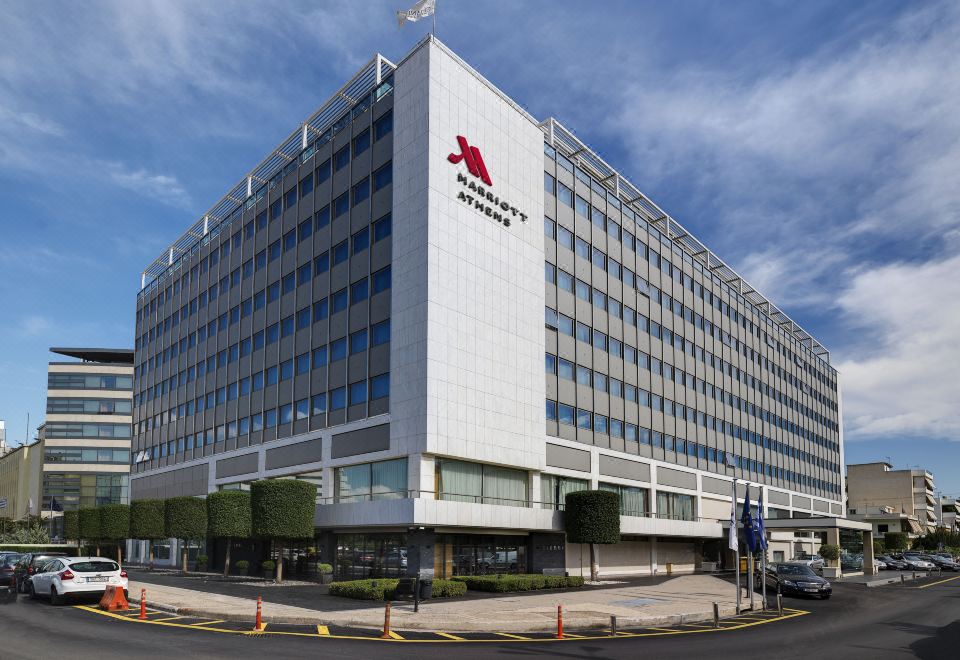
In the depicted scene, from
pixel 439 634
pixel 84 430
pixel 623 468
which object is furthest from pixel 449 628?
pixel 84 430

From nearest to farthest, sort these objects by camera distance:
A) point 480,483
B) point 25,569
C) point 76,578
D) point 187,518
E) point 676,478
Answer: point 76,578 → point 25,569 → point 480,483 → point 187,518 → point 676,478

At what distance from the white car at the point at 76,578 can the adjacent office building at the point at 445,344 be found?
1338 cm

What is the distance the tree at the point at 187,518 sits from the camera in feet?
174

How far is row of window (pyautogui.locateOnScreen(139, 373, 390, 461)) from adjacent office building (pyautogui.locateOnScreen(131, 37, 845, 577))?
18cm

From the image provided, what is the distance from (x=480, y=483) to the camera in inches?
1783

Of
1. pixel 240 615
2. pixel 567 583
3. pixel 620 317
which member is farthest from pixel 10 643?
pixel 620 317

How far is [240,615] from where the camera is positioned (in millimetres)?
27766

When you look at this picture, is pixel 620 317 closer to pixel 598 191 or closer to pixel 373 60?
pixel 598 191

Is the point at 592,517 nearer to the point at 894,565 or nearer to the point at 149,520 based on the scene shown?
the point at 149,520

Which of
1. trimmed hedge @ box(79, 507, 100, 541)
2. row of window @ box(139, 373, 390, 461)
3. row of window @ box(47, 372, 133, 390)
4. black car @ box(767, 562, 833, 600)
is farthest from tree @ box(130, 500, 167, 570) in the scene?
row of window @ box(47, 372, 133, 390)

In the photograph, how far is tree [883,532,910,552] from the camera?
139750 millimetres

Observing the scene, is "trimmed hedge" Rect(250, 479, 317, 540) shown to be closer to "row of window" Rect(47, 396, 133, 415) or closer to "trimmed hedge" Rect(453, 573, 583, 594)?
"trimmed hedge" Rect(453, 573, 583, 594)

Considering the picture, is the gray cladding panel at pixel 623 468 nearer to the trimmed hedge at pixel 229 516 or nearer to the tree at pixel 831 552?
the tree at pixel 831 552

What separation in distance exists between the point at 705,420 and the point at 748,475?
10.8 meters
